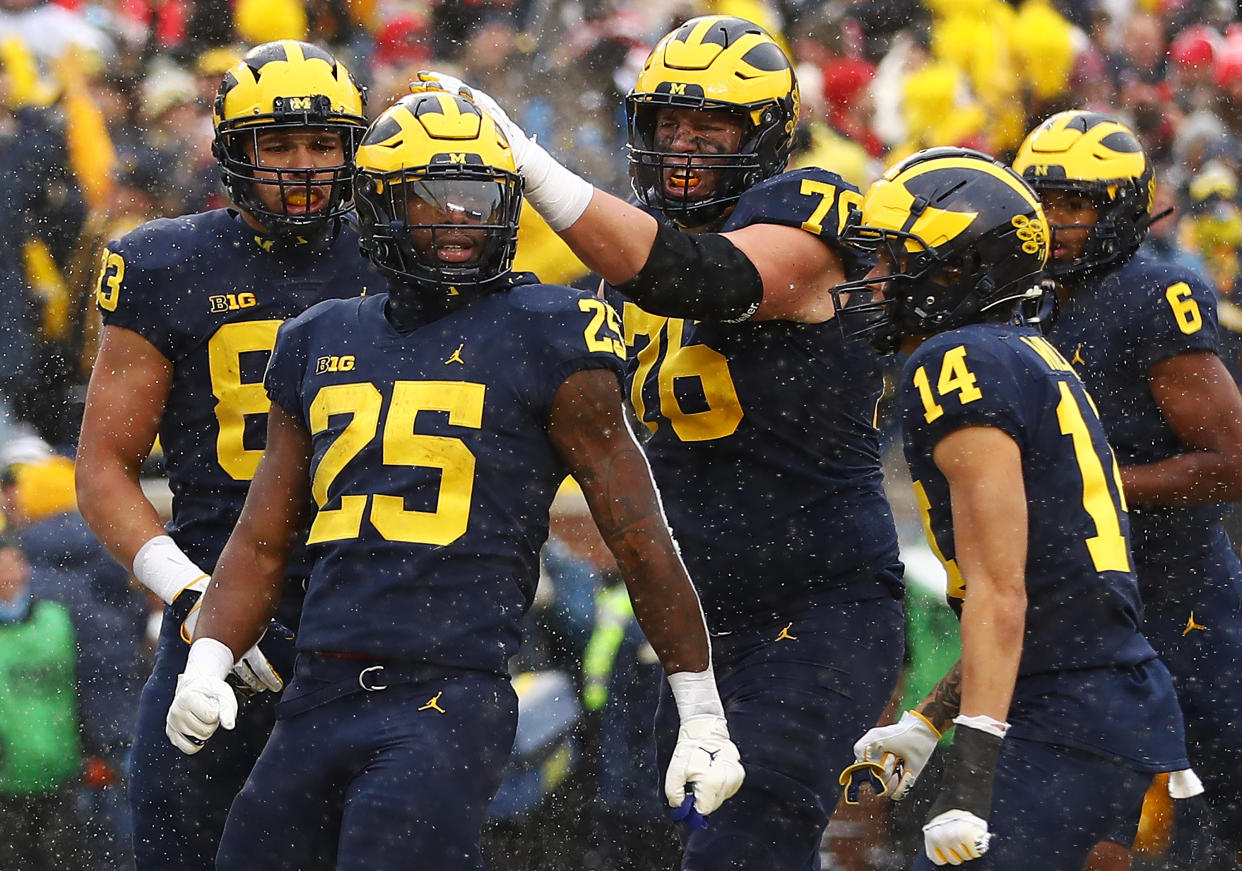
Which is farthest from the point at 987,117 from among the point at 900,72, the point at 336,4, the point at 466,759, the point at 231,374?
the point at 466,759

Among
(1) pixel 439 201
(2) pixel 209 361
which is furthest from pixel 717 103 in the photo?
(2) pixel 209 361

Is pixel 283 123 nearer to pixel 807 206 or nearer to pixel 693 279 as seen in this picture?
pixel 693 279

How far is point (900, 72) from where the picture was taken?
724cm

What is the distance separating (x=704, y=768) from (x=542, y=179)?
1.16m

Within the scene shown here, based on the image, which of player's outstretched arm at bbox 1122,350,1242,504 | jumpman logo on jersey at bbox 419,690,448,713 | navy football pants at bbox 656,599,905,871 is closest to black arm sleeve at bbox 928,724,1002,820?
navy football pants at bbox 656,599,905,871

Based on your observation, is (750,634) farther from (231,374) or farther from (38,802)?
(38,802)

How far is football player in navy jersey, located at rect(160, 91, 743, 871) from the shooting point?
9.39 feet

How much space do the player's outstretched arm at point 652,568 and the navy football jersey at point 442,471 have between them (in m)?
0.06

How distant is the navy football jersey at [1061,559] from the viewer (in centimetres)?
301

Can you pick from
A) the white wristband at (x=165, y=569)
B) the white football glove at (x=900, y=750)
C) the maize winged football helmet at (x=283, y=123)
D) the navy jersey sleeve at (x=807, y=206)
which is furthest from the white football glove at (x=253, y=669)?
the navy jersey sleeve at (x=807, y=206)

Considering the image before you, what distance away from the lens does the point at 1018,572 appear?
2.94 meters

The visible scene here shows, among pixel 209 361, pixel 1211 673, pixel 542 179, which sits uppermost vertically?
pixel 542 179

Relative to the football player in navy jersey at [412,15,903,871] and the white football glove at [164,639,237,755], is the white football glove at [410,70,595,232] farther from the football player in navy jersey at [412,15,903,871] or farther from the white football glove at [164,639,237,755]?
the white football glove at [164,639,237,755]

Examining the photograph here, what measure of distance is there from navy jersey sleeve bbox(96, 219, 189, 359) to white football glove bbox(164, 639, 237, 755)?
2.94 ft
